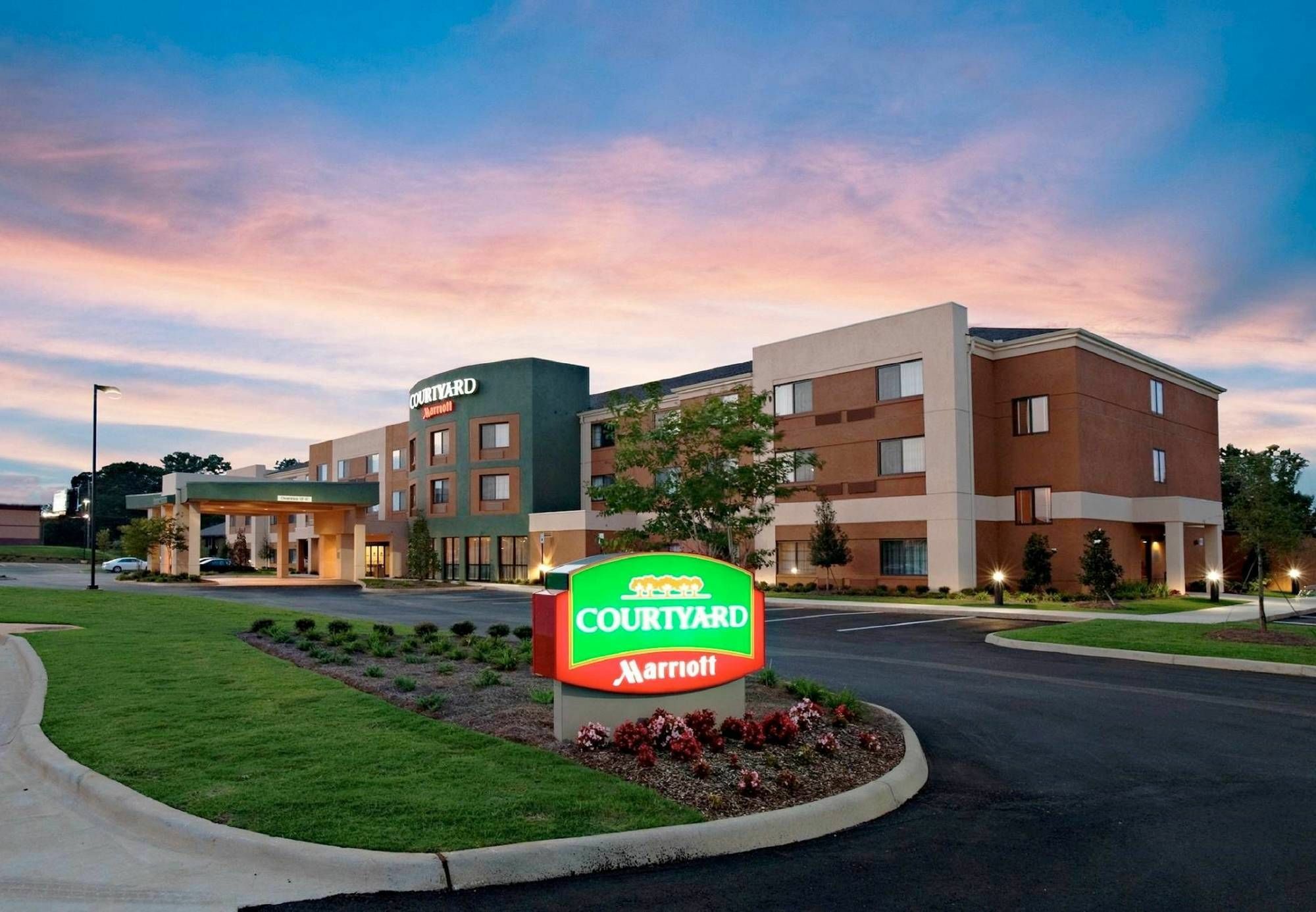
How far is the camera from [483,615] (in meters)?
31.2

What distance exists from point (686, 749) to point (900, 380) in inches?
1293

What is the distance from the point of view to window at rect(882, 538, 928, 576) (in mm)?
38750

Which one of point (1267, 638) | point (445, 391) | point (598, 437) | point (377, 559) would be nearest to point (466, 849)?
point (1267, 638)

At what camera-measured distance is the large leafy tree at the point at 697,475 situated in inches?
654

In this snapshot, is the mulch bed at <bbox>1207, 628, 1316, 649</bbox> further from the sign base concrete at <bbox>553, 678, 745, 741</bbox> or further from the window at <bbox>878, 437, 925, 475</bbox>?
the window at <bbox>878, 437, 925, 475</bbox>

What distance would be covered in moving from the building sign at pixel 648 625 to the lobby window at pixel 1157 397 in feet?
126

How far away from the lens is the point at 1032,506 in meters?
38.5

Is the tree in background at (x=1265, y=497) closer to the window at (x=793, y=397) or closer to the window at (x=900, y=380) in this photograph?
the window at (x=900, y=380)

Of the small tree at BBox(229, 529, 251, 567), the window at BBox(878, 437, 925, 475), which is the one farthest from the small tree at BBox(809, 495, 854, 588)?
the small tree at BBox(229, 529, 251, 567)

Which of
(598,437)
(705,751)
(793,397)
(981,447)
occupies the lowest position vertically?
(705,751)

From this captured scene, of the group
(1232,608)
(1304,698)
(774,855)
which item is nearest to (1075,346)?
(1232,608)

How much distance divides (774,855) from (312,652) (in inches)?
470

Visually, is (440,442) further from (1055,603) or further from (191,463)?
(191,463)

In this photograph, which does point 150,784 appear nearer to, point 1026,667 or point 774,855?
point 774,855
